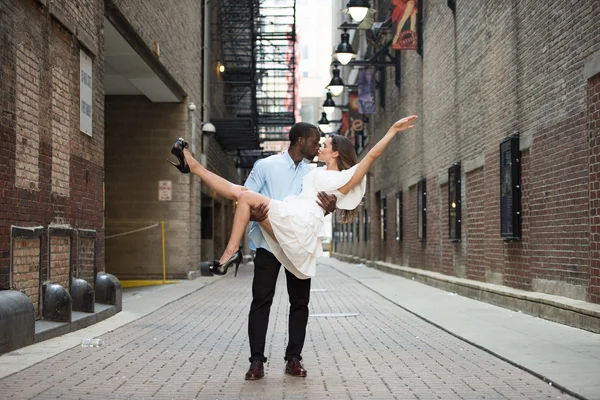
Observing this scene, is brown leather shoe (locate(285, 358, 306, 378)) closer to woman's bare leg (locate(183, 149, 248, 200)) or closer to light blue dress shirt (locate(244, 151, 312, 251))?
light blue dress shirt (locate(244, 151, 312, 251))

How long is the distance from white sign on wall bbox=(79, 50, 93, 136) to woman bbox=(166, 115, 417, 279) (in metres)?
5.91

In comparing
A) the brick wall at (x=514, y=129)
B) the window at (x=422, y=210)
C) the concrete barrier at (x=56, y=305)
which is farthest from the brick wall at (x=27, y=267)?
the window at (x=422, y=210)

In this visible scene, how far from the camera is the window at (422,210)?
24.3 meters

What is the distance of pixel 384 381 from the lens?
6.83 m

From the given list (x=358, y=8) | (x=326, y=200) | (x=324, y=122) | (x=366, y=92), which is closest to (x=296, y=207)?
(x=326, y=200)

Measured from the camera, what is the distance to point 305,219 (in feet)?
22.5

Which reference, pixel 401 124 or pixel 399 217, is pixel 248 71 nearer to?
pixel 399 217

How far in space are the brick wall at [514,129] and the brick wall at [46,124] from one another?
6.33 m

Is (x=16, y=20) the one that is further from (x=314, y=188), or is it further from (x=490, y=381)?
(x=490, y=381)

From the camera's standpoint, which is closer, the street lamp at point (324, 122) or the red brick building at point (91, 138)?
the red brick building at point (91, 138)

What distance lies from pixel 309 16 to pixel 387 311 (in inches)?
4769

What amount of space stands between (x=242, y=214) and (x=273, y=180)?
1.82 feet

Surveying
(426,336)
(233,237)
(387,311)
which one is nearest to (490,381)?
(233,237)

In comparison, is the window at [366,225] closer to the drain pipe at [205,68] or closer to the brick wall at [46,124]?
the drain pipe at [205,68]
